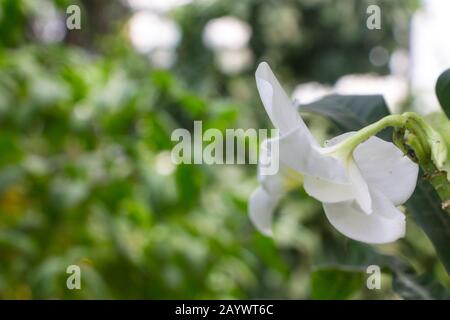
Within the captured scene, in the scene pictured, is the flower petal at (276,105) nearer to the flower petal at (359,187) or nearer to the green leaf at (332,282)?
the flower petal at (359,187)

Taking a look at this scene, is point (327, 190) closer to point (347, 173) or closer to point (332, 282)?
point (347, 173)

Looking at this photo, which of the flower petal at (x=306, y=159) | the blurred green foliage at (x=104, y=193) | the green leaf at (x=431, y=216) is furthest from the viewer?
the blurred green foliage at (x=104, y=193)

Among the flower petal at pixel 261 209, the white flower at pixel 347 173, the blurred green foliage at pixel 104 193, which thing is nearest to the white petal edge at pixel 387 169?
the white flower at pixel 347 173

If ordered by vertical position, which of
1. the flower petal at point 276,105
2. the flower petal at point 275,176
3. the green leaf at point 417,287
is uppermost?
the flower petal at point 276,105

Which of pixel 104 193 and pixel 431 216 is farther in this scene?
pixel 104 193

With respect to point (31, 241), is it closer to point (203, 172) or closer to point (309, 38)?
point (203, 172)

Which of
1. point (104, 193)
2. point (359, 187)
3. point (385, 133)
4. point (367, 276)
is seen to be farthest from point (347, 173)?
point (104, 193)
